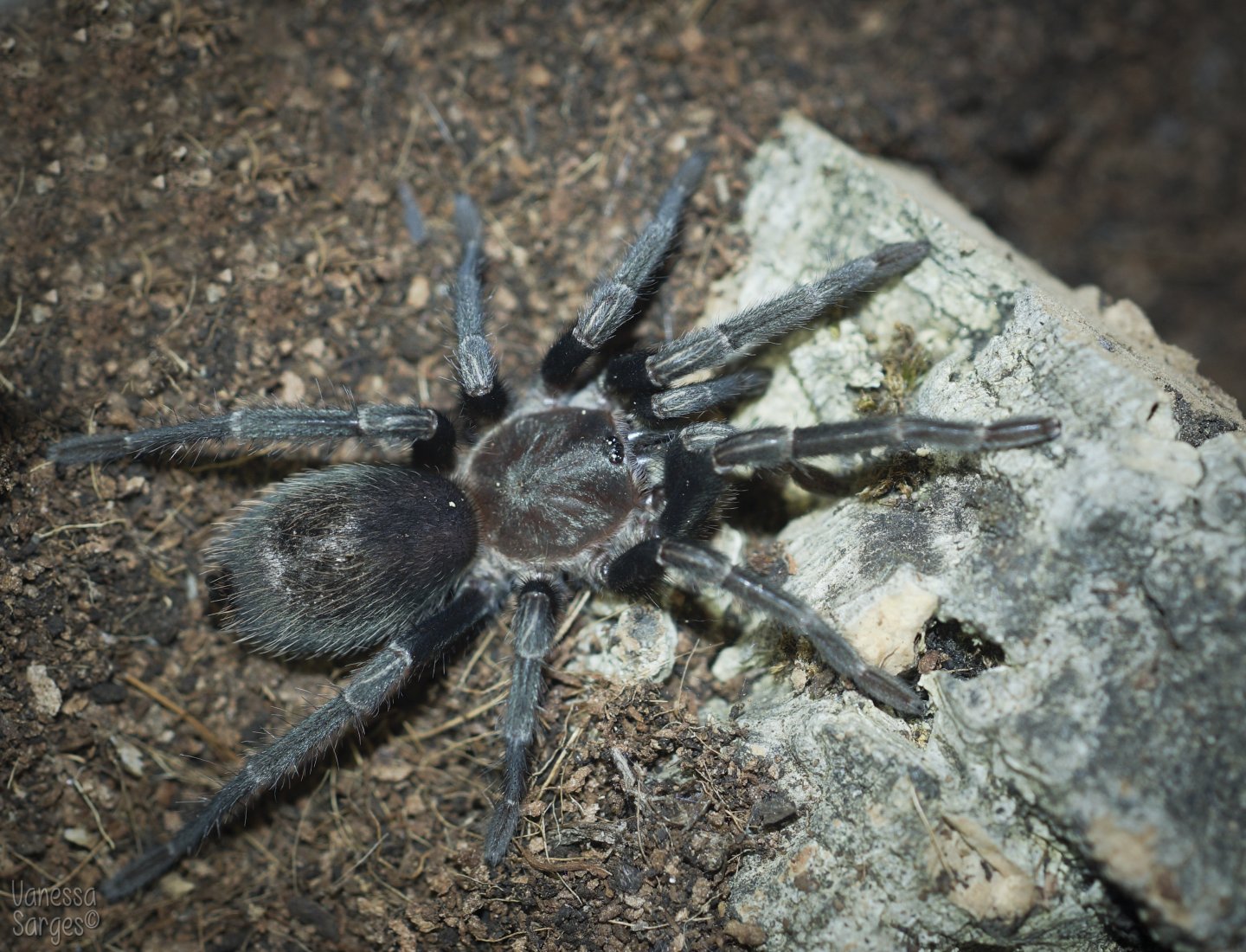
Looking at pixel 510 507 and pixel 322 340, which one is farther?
pixel 322 340

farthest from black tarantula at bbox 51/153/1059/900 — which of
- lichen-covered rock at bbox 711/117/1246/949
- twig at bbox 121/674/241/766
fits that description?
twig at bbox 121/674/241/766

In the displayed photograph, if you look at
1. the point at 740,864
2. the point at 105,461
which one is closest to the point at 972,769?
the point at 740,864

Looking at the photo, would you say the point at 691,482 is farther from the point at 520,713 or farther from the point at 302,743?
the point at 302,743

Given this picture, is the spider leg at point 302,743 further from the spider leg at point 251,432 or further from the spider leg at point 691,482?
the spider leg at point 691,482

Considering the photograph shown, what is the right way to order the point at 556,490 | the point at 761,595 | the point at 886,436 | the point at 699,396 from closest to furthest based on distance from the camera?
the point at 886,436, the point at 761,595, the point at 699,396, the point at 556,490

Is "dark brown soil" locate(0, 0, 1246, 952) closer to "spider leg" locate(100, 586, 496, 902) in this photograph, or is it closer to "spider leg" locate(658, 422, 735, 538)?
"spider leg" locate(100, 586, 496, 902)

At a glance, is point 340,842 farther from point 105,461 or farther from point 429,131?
point 429,131

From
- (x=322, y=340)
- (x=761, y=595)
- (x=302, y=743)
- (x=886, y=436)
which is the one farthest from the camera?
(x=322, y=340)

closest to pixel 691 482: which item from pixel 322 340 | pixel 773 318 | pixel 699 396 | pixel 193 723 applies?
pixel 699 396
